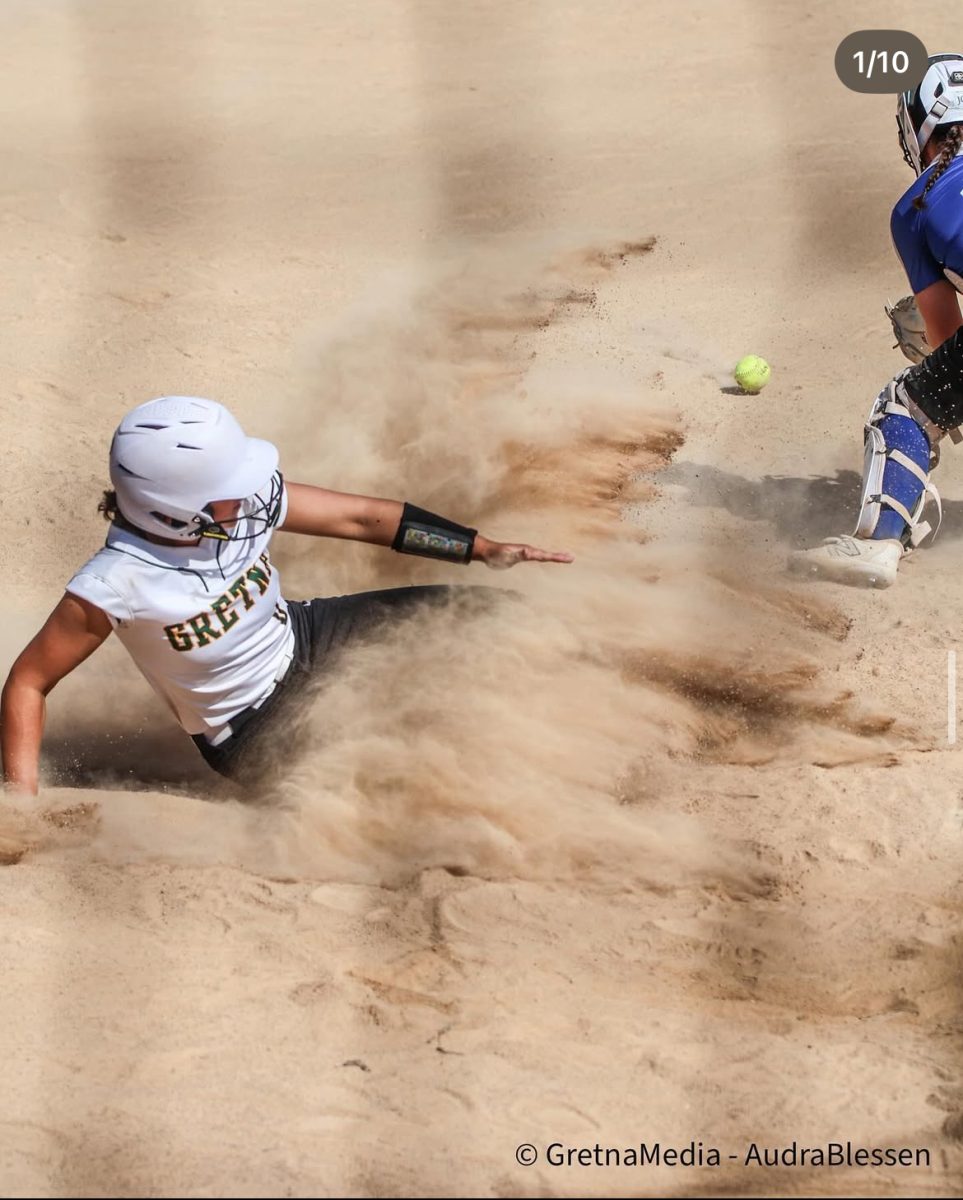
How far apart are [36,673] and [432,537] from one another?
1.00 m

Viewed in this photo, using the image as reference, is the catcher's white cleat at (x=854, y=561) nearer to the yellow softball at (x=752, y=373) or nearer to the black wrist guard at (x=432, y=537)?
the black wrist guard at (x=432, y=537)

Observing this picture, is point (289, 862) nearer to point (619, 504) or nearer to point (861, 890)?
point (861, 890)

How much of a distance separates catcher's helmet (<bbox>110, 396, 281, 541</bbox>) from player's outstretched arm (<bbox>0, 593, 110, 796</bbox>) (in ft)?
0.81

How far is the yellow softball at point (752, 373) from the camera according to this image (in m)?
5.39

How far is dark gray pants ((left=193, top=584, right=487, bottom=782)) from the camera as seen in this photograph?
3.42 metres

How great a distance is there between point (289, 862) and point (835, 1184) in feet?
4.46

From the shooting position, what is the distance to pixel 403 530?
3.44 meters

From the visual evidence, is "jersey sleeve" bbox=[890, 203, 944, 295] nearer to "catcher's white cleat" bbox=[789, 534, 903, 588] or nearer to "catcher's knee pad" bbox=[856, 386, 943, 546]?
"catcher's knee pad" bbox=[856, 386, 943, 546]

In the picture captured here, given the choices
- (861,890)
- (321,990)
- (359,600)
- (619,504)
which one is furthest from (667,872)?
(619,504)

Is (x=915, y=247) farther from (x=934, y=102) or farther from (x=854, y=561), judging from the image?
(x=854, y=561)

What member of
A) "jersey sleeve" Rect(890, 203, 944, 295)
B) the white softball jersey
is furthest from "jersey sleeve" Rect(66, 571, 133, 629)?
"jersey sleeve" Rect(890, 203, 944, 295)

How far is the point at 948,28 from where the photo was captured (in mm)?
8039

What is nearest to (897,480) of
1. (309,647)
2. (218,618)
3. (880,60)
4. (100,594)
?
(309,647)

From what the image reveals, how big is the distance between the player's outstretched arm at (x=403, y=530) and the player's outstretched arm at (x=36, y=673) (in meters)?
0.61
